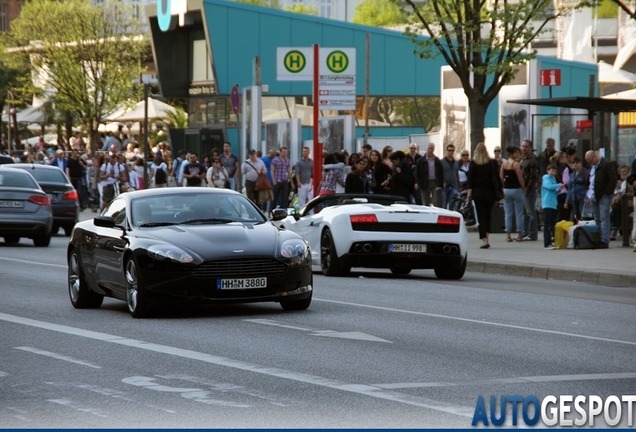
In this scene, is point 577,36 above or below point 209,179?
above

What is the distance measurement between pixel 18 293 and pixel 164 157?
92.4ft

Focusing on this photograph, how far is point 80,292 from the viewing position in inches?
598

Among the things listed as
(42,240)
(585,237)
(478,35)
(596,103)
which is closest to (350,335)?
(585,237)

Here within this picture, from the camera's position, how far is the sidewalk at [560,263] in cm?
1970

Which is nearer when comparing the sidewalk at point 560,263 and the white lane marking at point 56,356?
the white lane marking at point 56,356

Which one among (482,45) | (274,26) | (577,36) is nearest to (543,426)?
(482,45)

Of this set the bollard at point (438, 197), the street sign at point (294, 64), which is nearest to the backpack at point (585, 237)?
the bollard at point (438, 197)

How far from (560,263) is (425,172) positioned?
9908 mm

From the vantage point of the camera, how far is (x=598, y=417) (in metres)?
7.93

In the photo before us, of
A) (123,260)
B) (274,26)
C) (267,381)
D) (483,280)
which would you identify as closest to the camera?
(267,381)

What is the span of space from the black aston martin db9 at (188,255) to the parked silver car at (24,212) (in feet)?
41.4

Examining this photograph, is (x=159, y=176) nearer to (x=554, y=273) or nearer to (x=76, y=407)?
(x=554, y=273)

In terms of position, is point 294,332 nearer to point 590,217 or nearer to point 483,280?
point 483,280

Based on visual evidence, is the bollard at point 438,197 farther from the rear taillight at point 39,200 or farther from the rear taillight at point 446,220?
the rear taillight at point 446,220
